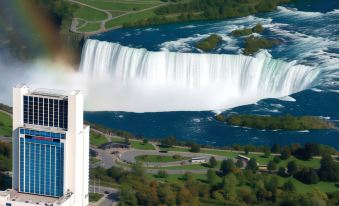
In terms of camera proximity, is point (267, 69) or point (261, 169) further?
point (267, 69)

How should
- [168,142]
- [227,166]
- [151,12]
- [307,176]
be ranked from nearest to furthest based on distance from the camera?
[307,176] → [227,166] → [168,142] → [151,12]

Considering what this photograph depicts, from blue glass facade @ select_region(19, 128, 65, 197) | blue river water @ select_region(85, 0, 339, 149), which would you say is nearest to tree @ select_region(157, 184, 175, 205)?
blue glass facade @ select_region(19, 128, 65, 197)

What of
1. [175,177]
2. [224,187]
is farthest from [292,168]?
[175,177]

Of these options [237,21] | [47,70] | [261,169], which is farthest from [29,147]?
[237,21]

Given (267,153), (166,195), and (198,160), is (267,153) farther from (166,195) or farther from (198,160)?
(166,195)

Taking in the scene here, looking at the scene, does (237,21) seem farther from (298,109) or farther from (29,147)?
(29,147)

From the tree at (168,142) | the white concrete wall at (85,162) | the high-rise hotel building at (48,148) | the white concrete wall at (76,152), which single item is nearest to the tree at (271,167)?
the tree at (168,142)
